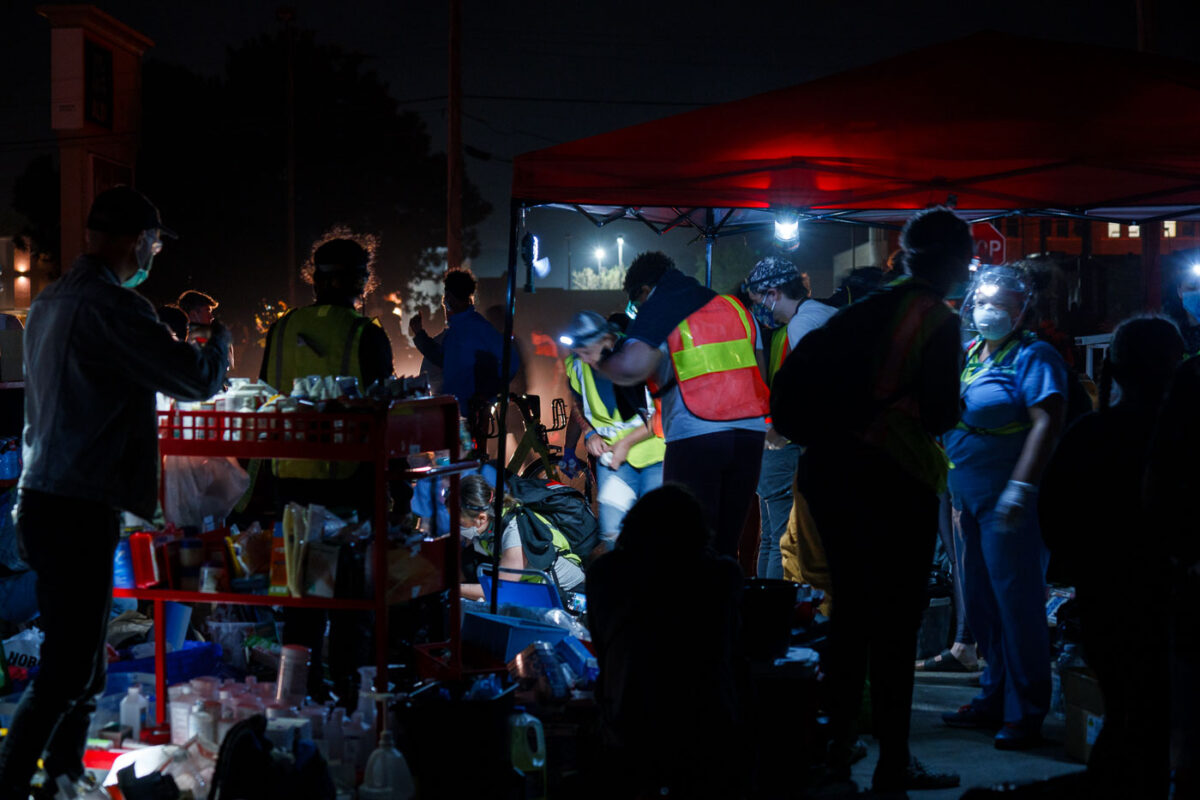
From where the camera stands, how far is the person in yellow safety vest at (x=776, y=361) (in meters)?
6.52

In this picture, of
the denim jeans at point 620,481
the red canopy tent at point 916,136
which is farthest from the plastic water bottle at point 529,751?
the red canopy tent at point 916,136

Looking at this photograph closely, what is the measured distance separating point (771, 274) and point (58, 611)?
14.7ft

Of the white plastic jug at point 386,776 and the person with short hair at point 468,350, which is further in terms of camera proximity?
the person with short hair at point 468,350

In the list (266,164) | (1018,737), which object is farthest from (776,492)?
(266,164)

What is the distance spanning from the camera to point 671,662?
334 cm

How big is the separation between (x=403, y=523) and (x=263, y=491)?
1161mm

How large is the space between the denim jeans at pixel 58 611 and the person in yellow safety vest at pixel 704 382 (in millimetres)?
2446

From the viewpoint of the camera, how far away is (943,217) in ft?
12.8

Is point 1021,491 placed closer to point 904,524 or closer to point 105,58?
point 904,524

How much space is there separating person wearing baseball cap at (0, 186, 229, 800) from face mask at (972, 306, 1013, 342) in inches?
135

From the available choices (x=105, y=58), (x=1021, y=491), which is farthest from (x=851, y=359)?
(x=105, y=58)

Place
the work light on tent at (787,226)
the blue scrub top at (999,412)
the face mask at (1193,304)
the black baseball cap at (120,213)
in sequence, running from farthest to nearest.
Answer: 1. the work light on tent at (787,226)
2. the face mask at (1193,304)
3. the blue scrub top at (999,412)
4. the black baseball cap at (120,213)

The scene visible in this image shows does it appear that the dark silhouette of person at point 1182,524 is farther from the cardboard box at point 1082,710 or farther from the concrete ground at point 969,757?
the cardboard box at point 1082,710

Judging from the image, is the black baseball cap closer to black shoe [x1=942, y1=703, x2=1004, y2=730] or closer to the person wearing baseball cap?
the person wearing baseball cap
